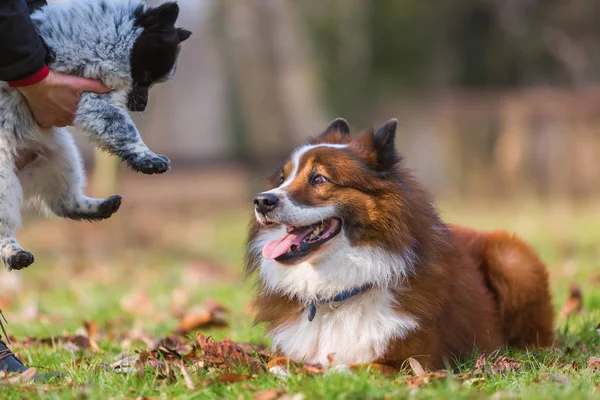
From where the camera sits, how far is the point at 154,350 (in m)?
4.48

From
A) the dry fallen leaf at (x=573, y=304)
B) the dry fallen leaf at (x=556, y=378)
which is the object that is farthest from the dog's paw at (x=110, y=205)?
the dry fallen leaf at (x=573, y=304)

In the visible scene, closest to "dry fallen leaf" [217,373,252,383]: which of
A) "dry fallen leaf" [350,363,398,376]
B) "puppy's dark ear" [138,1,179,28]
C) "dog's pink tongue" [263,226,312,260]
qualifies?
"dry fallen leaf" [350,363,398,376]

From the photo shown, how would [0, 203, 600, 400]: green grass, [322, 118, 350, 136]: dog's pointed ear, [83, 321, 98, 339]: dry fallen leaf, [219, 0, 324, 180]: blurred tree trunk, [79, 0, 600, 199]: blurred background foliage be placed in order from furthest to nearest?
[79, 0, 600, 199]: blurred background foliage
[219, 0, 324, 180]: blurred tree trunk
[83, 321, 98, 339]: dry fallen leaf
[322, 118, 350, 136]: dog's pointed ear
[0, 203, 600, 400]: green grass

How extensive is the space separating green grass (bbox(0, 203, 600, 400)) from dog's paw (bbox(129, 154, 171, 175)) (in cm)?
105

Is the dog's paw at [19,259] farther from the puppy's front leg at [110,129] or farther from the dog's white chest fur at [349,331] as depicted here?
the dog's white chest fur at [349,331]

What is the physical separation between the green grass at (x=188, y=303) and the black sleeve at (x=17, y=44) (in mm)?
1500

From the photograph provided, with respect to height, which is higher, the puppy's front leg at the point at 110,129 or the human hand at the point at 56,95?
the human hand at the point at 56,95

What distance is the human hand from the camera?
3969 mm

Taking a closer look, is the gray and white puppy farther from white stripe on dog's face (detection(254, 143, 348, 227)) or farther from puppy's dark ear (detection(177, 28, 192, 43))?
white stripe on dog's face (detection(254, 143, 348, 227))

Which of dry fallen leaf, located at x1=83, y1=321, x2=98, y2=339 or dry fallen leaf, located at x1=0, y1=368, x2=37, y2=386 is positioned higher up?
dry fallen leaf, located at x1=0, y1=368, x2=37, y2=386

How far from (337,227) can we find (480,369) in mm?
1058

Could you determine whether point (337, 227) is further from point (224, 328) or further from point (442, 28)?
point (442, 28)

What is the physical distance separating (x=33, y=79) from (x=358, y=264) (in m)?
1.94

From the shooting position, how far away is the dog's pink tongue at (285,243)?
427 centimetres
